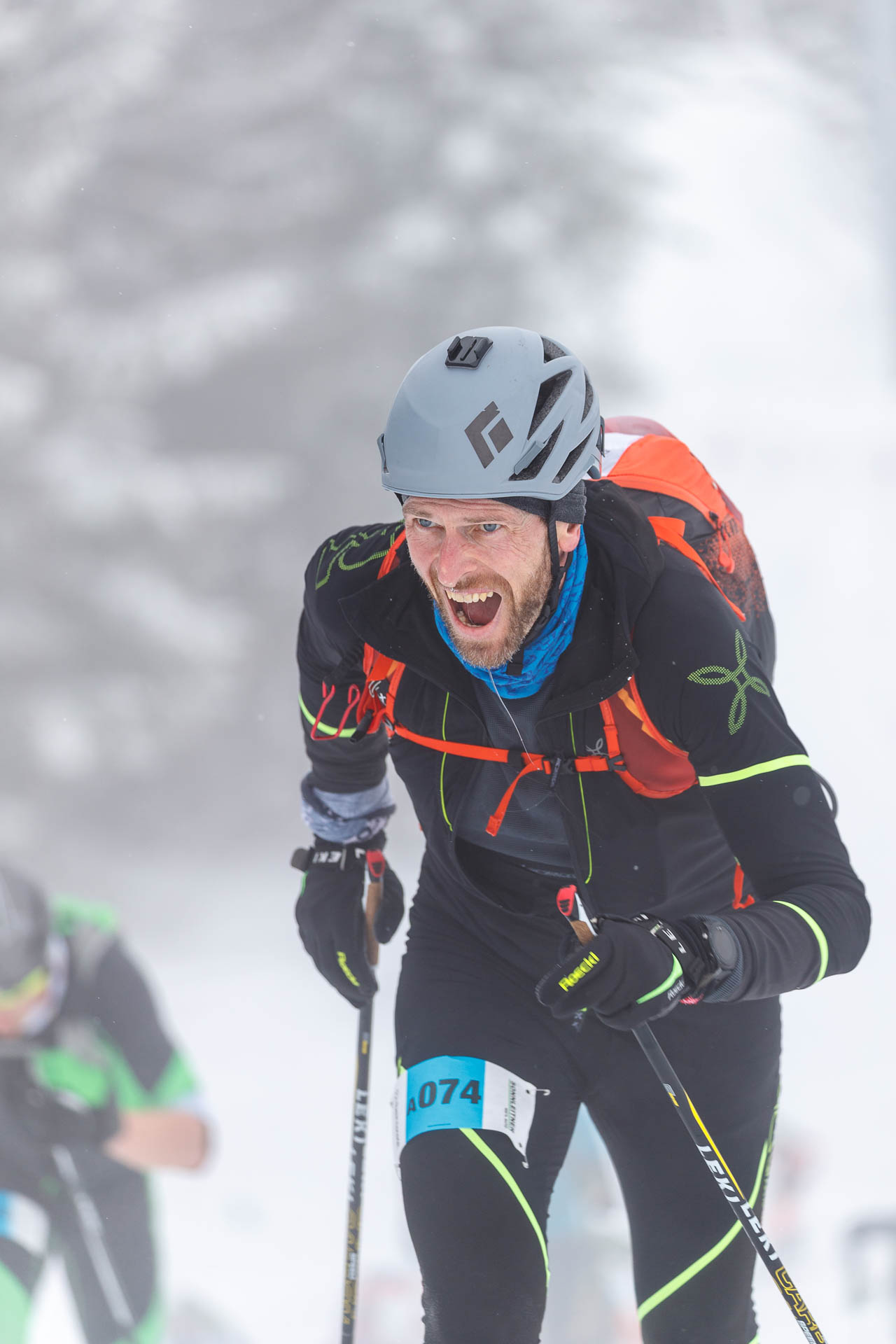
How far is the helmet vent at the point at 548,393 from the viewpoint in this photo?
81.6 inches

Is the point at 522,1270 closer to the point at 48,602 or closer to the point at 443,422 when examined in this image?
the point at 443,422

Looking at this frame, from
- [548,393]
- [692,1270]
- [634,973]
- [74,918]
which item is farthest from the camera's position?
[74,918]

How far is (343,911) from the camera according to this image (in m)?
2.80

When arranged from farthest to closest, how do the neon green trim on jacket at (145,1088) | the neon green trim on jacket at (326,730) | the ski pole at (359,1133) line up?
the neon green trim on jacket at (145,1088)
the ski pole at (359,1133)
the neon green trim on jacket at (326,730)

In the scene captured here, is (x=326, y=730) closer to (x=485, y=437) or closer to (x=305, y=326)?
(x=485, y=437)

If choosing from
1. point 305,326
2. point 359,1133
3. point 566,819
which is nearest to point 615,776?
point 566,819

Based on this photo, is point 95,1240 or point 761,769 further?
point 95,1240

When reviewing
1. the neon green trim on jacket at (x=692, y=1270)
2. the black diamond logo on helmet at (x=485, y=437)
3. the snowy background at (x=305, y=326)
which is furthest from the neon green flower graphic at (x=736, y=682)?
the snowy background at (x=305, y=326)

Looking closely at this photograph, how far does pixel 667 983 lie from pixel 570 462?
87 cm

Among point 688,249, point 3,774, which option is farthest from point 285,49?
point 3,774

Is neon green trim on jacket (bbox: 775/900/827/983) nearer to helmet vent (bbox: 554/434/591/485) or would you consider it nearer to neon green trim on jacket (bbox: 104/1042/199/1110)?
helmet vent (bbox: 554/434/591/485)

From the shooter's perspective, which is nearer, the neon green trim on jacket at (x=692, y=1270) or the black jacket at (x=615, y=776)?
the black jacket at (x=615, y=776)

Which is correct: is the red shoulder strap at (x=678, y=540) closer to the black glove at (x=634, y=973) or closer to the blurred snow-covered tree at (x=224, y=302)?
the black glove at (x=634, y=973)

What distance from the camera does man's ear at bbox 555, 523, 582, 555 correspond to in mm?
2088
